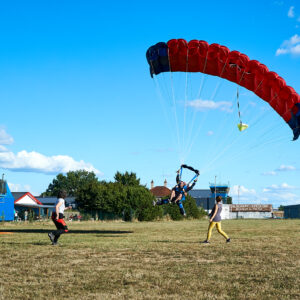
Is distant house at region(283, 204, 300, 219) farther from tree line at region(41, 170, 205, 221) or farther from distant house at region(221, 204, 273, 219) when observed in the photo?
tree line at region(41, 170, 205, 221)

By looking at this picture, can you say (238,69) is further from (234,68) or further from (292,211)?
(292,211)

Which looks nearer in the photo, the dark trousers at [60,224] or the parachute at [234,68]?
the dark trousers at [60,224]

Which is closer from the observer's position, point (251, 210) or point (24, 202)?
point (24, 202)

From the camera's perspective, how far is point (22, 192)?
67375 millimetres

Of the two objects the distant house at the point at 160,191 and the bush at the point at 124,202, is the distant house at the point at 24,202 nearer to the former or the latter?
the bush at the point at 124,202

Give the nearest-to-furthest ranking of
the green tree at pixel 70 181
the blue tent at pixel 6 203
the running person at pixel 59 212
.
Result: the running person at pixel 59 212 < the blue tent at pixel 6 203 < the green tree at pixel 70 181

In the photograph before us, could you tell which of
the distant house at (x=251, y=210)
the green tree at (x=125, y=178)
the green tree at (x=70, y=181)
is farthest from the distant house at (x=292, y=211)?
the green tree at (x=70, y=181)

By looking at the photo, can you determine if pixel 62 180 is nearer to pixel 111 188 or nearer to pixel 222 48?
pixel 111 188

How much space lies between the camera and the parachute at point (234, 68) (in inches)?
648

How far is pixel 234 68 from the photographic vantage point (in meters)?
17.0

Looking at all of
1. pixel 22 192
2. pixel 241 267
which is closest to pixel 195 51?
pixel 241 267

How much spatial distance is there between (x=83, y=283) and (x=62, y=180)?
5527 inches

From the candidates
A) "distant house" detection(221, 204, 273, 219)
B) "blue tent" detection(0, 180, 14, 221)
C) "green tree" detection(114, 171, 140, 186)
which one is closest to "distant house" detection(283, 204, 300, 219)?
"distant house" detection(221, 204, 273, 219)

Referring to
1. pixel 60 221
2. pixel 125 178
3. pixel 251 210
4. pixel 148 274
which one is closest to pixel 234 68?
pixel 60 221
